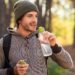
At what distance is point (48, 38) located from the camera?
456 centimetres

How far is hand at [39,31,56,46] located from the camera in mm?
4547

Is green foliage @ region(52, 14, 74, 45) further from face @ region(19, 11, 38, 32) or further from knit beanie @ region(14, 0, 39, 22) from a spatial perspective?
face @ region(19, 11, 38, 32)

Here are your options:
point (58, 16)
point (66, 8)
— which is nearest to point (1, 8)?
point (66, 8)

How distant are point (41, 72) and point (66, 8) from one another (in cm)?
2679

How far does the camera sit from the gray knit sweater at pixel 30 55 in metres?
4.64

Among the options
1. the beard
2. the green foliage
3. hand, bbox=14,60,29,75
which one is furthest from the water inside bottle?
the green foliage

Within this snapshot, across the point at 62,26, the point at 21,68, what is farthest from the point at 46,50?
the point at 62,26

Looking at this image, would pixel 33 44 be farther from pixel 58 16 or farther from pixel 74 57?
pixel 58 16

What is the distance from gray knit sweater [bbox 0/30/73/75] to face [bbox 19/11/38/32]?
121 mm

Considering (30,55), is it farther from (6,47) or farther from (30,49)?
(6,47)

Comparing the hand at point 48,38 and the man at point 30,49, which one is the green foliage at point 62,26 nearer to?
the man at point 30,49

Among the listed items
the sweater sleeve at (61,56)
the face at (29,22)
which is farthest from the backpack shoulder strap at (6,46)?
the sweater sleeve at (61,56)

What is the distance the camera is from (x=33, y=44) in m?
4.71

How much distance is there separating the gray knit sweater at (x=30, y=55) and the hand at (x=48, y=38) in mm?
116
